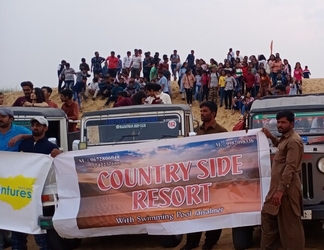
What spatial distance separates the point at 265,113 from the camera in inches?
291

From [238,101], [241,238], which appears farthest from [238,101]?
[241,238]

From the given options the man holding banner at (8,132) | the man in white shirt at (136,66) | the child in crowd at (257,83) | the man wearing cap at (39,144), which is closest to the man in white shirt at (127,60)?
the man in white shirt at (136,66)

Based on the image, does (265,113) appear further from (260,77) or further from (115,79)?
(115,79)

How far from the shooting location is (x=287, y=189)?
18.6 ft

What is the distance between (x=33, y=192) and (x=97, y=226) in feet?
2.91

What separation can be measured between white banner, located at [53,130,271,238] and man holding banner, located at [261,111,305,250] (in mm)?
428

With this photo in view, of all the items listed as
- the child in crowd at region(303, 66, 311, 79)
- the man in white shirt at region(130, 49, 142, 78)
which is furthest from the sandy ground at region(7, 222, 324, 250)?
the child in crowd at region(303, 66, 311, 79)

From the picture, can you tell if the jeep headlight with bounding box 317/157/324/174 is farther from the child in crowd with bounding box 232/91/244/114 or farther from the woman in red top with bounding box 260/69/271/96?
the child in crowd with bounding box 232/91/244/114

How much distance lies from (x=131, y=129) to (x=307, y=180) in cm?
258

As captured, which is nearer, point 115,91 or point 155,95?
point 155,95

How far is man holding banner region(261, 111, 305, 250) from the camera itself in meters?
5.62

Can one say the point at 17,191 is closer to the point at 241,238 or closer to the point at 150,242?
the point at 150,242

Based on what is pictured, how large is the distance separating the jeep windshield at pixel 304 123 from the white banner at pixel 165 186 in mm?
1025

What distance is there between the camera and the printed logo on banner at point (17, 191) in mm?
6668
